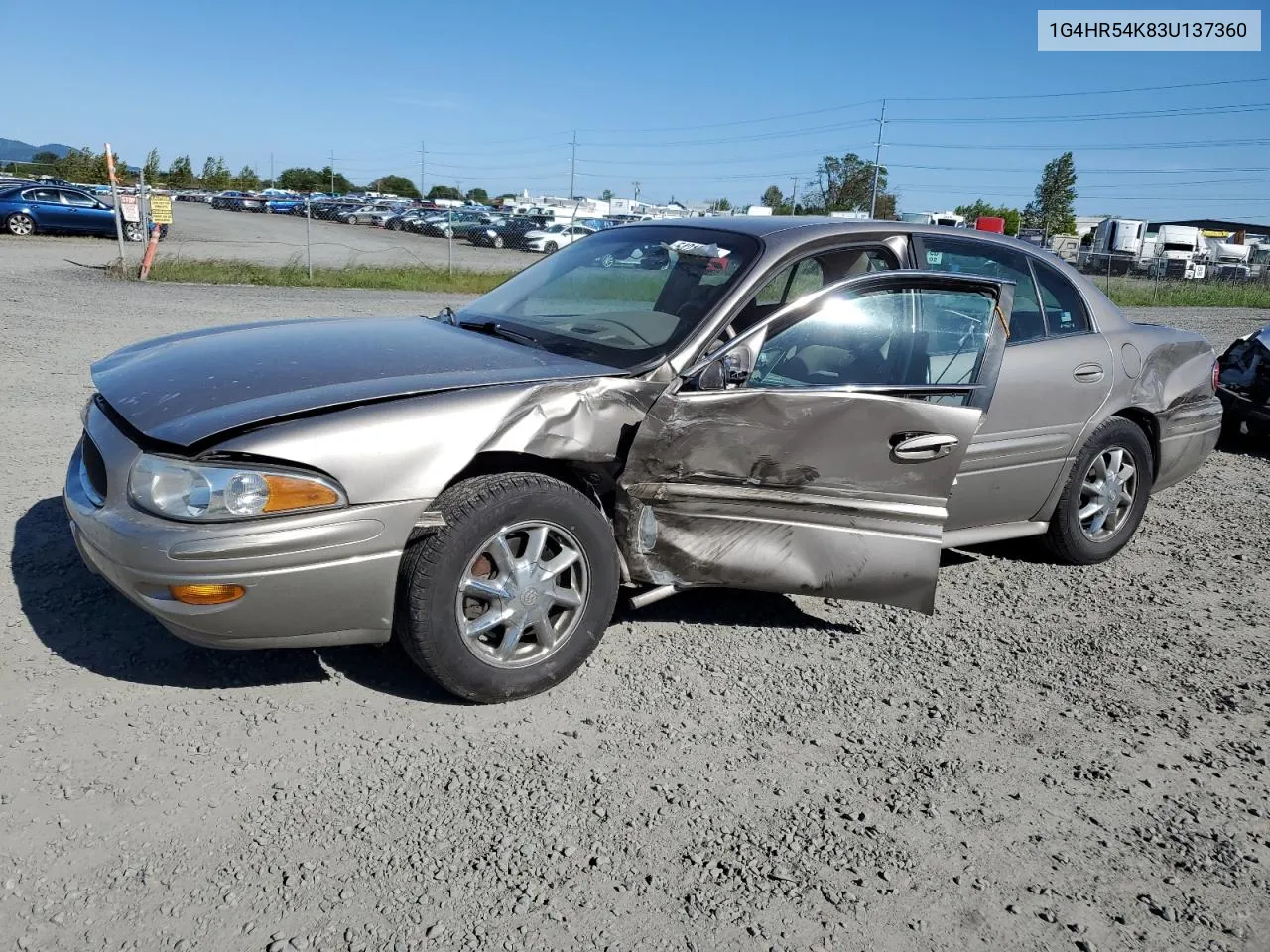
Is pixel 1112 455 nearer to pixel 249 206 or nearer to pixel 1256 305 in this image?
pixel 1256 305

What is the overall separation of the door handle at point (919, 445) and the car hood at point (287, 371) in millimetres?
1108

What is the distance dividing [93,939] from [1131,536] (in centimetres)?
511

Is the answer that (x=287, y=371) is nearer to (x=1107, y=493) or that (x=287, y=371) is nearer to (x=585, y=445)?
(x=585, y=445)

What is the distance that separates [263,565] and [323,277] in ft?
59.1

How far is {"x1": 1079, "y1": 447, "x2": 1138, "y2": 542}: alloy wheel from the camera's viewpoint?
516 cm

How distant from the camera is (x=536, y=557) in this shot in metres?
3.41

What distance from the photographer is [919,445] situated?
3.84 m

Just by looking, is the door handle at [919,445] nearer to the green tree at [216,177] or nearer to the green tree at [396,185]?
the green tree at [216,177]

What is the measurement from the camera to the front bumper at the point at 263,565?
2969 millimetres

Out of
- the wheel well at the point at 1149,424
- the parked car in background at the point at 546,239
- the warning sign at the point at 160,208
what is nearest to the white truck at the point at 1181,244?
the parked car in background at the point at 546,239

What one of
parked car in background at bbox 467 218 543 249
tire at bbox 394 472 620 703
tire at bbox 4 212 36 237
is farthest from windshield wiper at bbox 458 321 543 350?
parked car in background at bbox 467 218 543 249

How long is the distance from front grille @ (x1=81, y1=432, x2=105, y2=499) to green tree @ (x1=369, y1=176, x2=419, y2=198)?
296 ft

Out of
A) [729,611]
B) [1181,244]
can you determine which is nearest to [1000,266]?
[729,611]

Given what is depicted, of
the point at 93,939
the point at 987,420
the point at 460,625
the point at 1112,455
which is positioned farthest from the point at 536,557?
the point at 1112,455
